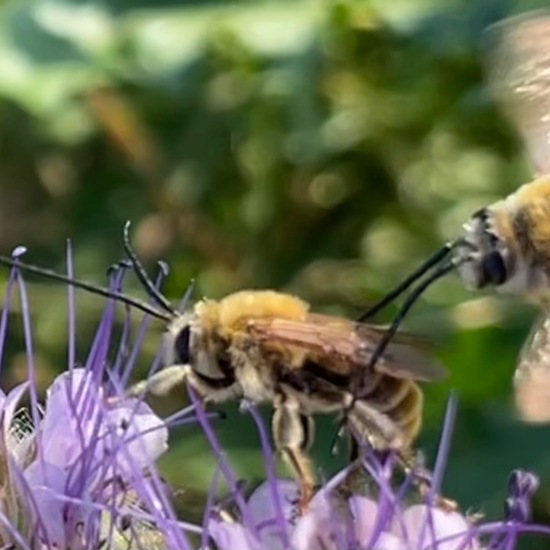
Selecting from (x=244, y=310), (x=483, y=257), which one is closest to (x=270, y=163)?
(x=244, y=310)

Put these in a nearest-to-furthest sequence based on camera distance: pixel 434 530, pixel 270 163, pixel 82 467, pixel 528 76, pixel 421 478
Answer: pixel 434 530, pixel 421 478, pixel 82 467, pixel 528 76, pixel 270 163

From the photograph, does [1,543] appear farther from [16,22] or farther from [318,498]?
[16,22]

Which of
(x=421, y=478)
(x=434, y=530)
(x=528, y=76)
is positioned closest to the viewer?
(x=434, y=530)

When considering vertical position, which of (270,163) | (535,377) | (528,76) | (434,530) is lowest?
(434,530)

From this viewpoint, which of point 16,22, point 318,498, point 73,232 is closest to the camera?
point 318,498

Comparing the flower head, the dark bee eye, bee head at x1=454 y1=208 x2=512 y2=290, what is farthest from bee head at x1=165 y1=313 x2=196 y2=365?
bee head at x1=454 y1=208 x2=512 y2=290

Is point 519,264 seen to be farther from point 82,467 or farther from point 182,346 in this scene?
point 82,467

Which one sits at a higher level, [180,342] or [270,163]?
[270,163]

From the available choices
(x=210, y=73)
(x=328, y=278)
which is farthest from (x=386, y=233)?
(x=210, y=73)
